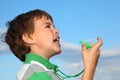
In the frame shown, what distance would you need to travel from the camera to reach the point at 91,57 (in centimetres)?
438

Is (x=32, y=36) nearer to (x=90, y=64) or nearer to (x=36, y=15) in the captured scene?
(x=36, y=15)

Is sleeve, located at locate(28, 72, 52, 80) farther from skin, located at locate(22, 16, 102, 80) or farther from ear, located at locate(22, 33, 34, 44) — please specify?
ear, located at locate(22, 33, 34, 44)

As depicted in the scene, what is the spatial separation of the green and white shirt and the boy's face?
6.1 inches

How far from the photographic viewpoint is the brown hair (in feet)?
16.7

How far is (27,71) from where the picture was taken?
4492 mm

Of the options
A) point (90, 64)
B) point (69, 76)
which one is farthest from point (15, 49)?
point (90, 64)

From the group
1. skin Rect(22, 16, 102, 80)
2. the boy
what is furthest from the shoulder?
skin Rect(22, 16, 102, 80)

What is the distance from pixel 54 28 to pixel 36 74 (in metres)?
0.93

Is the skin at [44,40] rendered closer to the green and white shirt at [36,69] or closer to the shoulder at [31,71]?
the green and white shirt at [36,69]

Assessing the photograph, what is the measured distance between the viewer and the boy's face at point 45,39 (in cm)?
486

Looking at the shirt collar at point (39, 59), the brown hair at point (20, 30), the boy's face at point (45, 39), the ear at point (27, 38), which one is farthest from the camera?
the brown hair at point (20, 30)

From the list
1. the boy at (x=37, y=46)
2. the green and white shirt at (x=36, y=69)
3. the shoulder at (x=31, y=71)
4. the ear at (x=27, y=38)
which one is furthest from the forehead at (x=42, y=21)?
the shoulder at (x=31, y=71)

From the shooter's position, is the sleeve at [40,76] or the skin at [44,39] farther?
the skin at [44,39]

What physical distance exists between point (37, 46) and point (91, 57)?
0.90 meters
